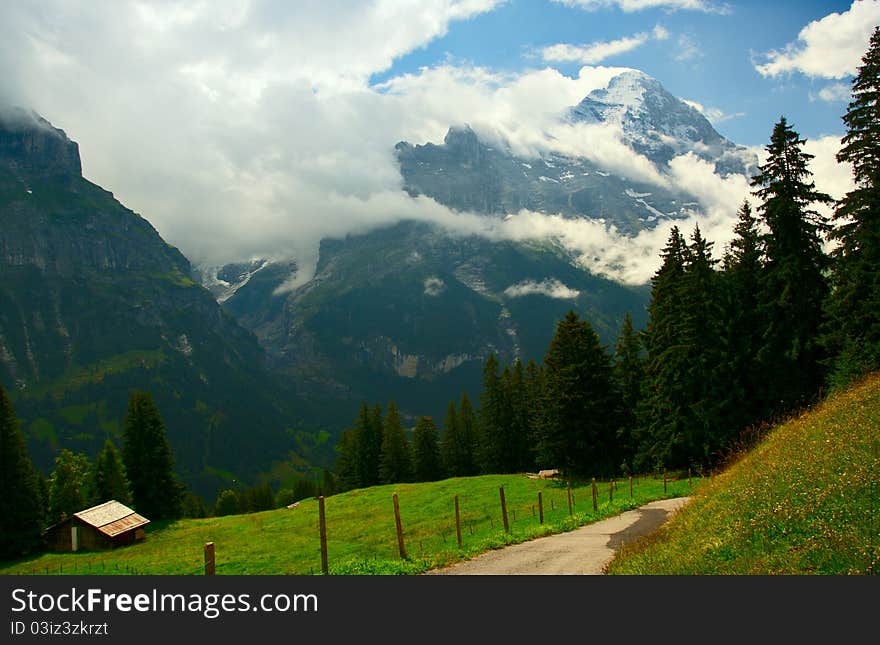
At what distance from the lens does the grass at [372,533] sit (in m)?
23.4

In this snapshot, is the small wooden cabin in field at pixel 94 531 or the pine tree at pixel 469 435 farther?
the pine tree at pixel 469 435

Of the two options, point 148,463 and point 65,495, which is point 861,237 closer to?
point 148,463

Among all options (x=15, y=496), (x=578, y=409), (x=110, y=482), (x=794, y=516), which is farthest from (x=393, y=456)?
(x=794, y=516)

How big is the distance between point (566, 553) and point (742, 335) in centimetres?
3089

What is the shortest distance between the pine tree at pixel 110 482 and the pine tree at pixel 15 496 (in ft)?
47.1

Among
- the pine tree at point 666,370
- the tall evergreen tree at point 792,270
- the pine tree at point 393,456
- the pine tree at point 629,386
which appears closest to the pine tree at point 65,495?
the pine tree at point 393,456

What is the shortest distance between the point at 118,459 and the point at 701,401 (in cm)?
7082

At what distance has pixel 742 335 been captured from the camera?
4203 centimetres

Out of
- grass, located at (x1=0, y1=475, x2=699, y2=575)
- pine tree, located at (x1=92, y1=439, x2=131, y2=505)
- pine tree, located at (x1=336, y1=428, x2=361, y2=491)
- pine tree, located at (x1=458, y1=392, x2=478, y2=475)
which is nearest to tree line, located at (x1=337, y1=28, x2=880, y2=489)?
grass, located at (x1=0, y1=475, x2=699, y2=575)

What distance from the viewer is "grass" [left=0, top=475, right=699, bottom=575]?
23391mm

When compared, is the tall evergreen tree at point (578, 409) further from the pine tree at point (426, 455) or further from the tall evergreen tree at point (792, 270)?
the pine tree at point (426, 455)

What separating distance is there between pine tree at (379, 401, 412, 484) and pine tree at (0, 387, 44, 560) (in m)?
46.9

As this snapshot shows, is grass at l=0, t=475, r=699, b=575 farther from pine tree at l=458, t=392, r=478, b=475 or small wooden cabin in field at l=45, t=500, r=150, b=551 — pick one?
pine tree at l=458, t=392, r=478, b=475
